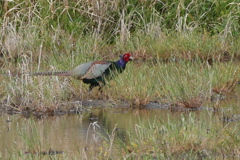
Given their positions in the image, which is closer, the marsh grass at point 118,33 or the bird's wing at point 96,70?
the bird's wing at point 96,70

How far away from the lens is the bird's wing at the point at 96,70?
10094mm

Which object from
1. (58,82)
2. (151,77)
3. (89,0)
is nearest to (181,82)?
(151,77)

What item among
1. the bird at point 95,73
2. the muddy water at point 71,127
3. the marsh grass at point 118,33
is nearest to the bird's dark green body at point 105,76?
the bird at point 95,73

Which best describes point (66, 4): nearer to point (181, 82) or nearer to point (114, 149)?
point (181, 82)

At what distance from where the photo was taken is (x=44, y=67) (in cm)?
1210

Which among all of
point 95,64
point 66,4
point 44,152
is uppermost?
point 66,4

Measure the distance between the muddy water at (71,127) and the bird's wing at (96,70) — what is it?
70 cm

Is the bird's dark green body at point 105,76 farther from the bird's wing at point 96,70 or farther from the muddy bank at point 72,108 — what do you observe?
the muddy bank at point 72,108

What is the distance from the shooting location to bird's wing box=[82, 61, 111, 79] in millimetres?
10094

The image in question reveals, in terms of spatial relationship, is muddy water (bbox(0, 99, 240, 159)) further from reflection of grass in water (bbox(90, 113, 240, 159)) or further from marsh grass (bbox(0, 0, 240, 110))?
marsh grass (bbox(0, 0, 240, 110))

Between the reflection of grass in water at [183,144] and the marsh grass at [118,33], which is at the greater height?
the marsh grass at [118,33]

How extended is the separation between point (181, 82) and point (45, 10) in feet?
22.5

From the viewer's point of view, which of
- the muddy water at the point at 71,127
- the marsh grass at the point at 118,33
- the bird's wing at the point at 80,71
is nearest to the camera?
the muddy water at the point at 71,127

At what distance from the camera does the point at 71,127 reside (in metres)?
8.35
